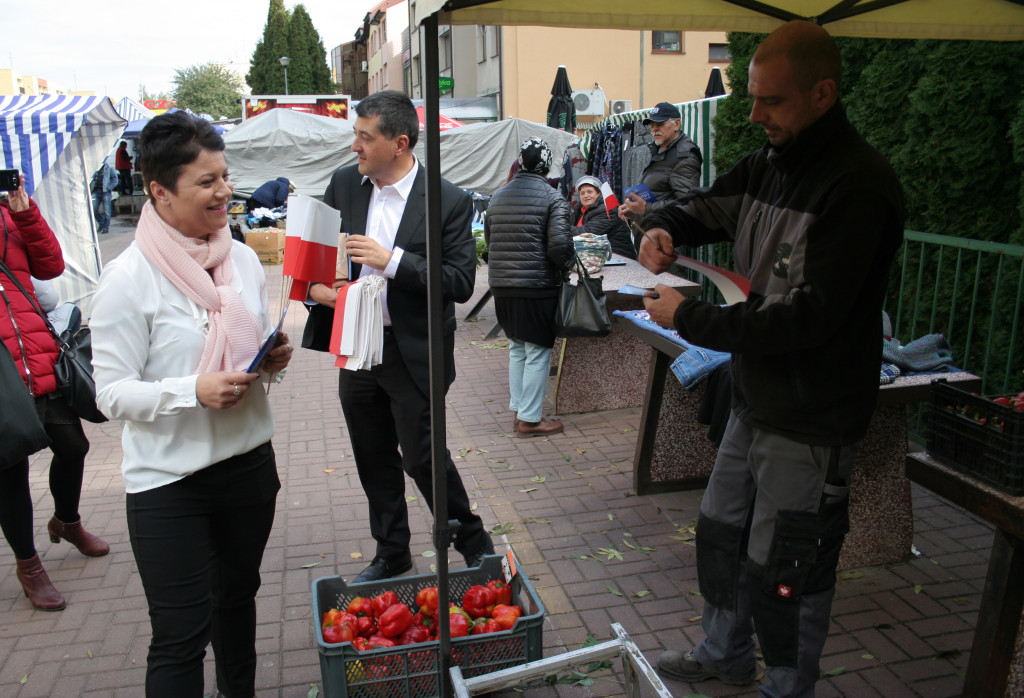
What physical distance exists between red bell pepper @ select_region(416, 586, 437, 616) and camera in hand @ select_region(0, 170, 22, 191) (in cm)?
245

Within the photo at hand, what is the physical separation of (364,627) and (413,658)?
0.72ft

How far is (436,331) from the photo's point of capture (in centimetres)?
243

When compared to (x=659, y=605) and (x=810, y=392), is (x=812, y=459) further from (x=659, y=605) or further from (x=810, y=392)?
(x=659, y=605)

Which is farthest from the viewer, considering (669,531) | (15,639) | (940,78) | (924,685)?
(940,78)

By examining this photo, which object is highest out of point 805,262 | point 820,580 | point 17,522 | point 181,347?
point 805,262

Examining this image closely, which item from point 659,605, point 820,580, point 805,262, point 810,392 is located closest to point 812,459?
point 810,392

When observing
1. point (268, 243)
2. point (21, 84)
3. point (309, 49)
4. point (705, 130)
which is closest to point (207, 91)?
point (309, 49)

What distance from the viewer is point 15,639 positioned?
3398 mm

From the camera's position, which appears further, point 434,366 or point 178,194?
point 434,366

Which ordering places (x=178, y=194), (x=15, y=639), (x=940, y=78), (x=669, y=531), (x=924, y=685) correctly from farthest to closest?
1. (x=940, y=78)
2. (x=669, y=531)
3. (x=15, y=639)
4. (x=924, y=685)
5. (x=178, y=194)

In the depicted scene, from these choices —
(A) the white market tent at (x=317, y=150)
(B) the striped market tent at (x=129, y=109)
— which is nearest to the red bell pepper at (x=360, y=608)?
(A) the white market tent at (x=317, y=150)

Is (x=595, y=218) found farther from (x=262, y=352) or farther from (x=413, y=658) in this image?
(x=262, y=352)

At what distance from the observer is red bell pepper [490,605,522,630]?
9.41ft

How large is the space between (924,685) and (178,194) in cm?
305
